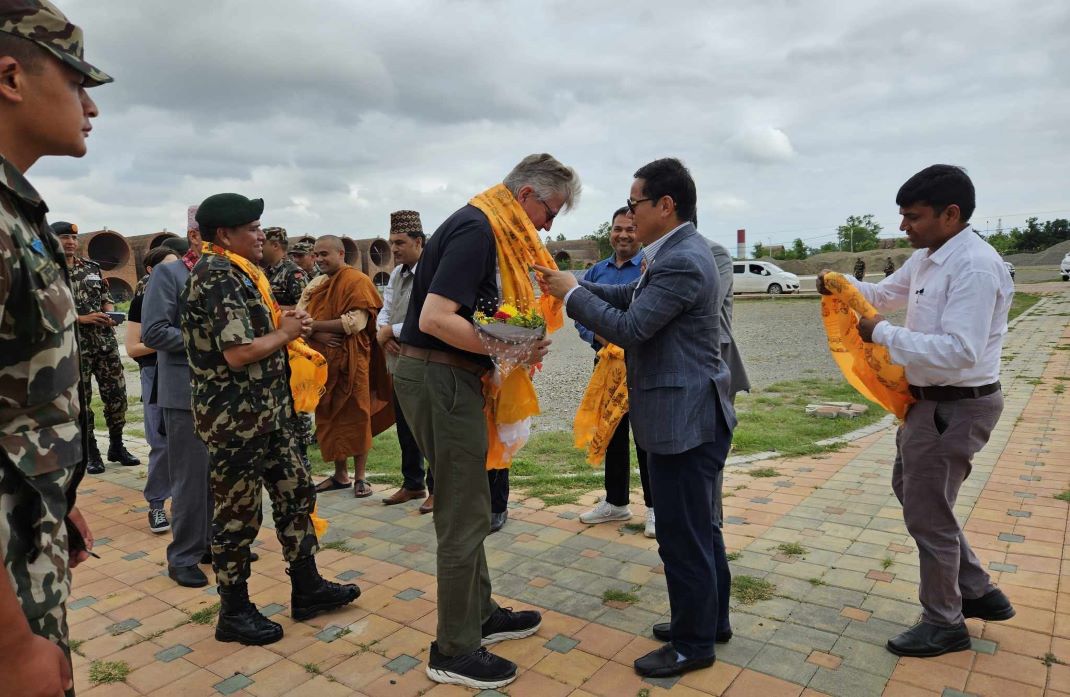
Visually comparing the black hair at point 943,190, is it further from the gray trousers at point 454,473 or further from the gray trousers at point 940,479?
the gray trousers at point 454,473

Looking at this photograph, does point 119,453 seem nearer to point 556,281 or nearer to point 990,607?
point 556,281

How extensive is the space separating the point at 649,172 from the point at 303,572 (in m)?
2.55

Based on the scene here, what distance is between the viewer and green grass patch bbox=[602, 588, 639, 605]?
11.4 ft

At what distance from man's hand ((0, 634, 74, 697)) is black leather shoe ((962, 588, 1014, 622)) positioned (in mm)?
3348

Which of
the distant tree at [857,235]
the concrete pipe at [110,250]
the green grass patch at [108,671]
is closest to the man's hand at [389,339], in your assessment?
the green grass patch at [108,671]

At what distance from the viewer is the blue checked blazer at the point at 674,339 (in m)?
2.64

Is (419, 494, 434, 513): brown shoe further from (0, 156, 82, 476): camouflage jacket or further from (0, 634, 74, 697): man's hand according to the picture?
(0, 634, 74, 697): man's hand

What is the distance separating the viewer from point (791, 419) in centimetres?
758

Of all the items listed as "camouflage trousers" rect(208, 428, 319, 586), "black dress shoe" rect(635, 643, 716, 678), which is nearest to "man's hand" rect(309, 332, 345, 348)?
"camouflage trousers" rect(208, 428, 319, 586)

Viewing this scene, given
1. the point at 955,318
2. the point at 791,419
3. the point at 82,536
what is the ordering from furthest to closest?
the point at 791,419 → the point at 955,318 → the point at 82,536

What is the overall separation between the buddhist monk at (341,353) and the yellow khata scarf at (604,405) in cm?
196

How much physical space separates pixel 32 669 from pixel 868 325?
292 cm

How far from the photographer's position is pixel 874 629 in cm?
308

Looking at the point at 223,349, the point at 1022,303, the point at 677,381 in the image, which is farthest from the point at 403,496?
the point at 1022,303
